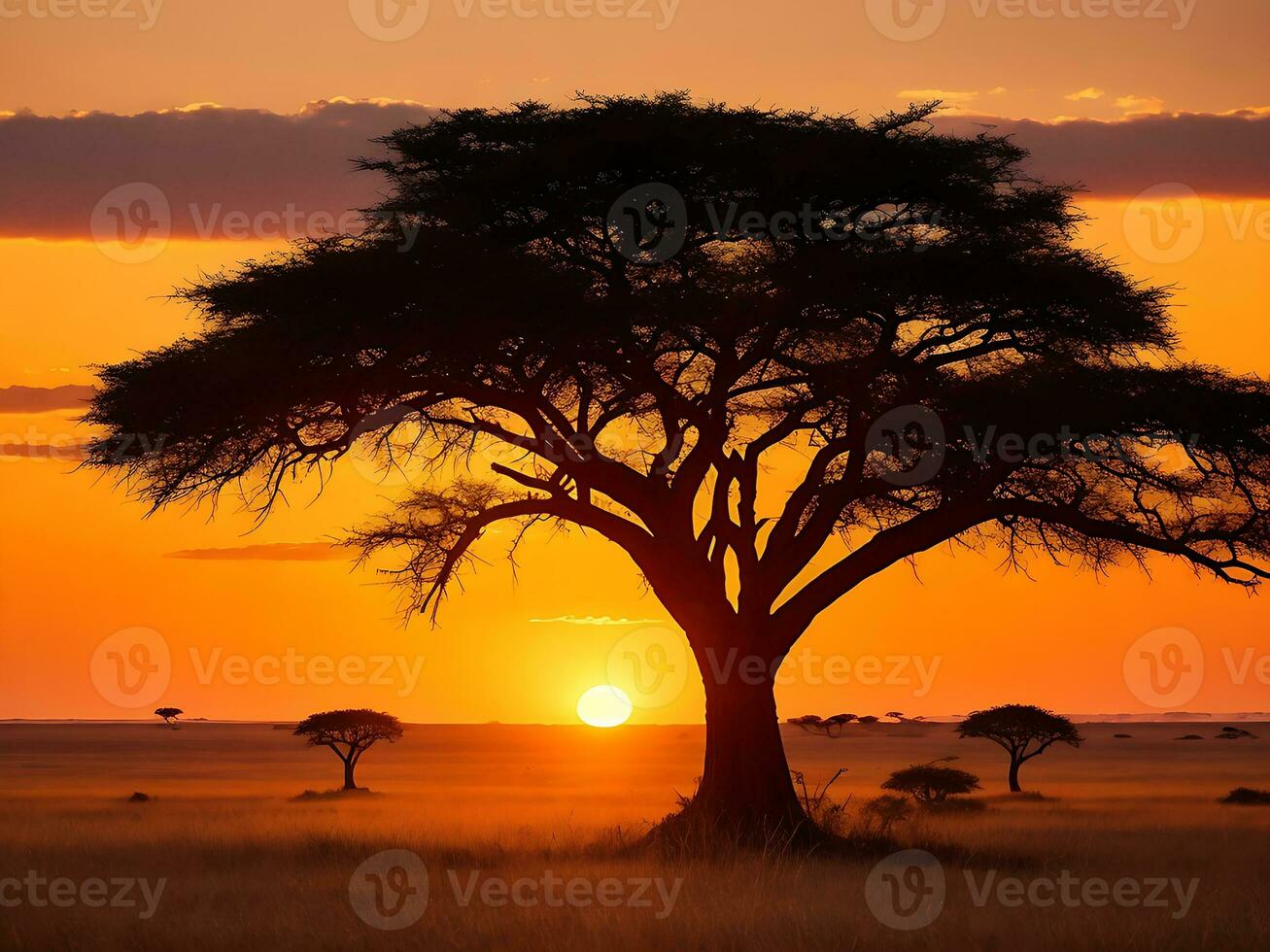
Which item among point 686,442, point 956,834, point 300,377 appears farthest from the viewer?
point 956,834

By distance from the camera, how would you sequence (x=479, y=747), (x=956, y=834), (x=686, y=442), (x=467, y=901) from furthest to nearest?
(x=479, y=747)
(x=956, y=834)
(x=686, y=442)
(x=467, y=901)

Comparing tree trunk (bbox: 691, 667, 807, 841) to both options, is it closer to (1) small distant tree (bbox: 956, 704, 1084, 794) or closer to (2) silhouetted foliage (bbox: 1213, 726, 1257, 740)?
(1) small distant tree (bbox: 956, 704, 1084, 794)

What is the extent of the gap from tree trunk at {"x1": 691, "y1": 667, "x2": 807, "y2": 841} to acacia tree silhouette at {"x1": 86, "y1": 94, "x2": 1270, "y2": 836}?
4 centimetres

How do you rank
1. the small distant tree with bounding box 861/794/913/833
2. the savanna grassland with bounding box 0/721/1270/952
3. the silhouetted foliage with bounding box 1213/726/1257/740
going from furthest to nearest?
1. the silhouetted foliage with bounding box 1213/726/1257/740
2. the small distant tree with bounding box 861/794/913/833
3. the savanna grassland with bounding box 0/721/1270/952

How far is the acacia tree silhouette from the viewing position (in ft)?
66.2

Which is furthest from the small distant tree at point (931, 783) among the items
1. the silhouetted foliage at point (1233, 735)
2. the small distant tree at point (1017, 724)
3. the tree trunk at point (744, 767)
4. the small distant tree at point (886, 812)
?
the silhouetted foliage at point (1233, 735)

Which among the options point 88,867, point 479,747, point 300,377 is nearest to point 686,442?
point 300,377

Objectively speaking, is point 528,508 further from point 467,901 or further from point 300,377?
point 467,901

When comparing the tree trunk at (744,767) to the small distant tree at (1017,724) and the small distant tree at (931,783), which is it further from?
the small distant tree at (1017,724)

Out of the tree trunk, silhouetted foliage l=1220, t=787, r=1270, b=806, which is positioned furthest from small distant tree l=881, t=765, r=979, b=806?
the tree trunk

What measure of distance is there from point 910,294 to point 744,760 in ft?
21.0

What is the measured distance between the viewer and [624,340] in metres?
20.4

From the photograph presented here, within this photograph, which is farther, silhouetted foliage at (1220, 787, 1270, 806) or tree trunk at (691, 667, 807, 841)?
silhouetted foliage at (1220, 787, 1270, 806)

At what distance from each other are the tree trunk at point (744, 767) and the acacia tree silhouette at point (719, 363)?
0.04 m
